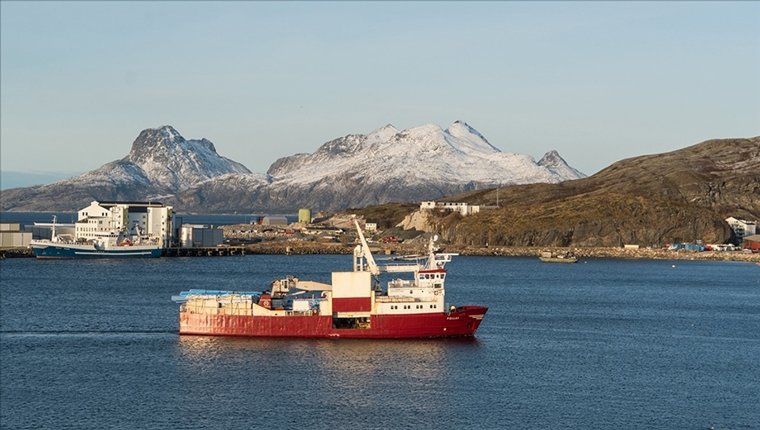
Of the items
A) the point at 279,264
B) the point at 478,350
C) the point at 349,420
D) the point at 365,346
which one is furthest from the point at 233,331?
the point at 279,264

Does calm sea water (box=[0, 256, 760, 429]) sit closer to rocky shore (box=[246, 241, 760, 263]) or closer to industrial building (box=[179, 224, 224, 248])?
rocky shore (box=[246, 241, 760, 263])

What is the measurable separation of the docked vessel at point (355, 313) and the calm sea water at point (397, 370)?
1.09 meters

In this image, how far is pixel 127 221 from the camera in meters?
166

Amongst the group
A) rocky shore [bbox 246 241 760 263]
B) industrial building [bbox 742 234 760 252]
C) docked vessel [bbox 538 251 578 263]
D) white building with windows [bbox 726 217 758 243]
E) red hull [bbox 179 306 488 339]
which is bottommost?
red hull [bbox 179 306 488 339]

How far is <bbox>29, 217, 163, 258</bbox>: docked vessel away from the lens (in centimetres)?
15225

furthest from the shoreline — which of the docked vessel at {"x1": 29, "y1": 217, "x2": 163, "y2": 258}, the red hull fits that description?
the red hull

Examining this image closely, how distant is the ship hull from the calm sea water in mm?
55642

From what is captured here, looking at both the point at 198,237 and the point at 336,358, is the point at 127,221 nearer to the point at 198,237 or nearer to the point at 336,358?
the point at 198,237

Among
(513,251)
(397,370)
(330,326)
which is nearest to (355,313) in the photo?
(330,326)

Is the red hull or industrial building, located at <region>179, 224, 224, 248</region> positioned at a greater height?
industrial building, located at <region>179, 224, 224, 248</region>

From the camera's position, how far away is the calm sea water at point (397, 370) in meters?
48.1

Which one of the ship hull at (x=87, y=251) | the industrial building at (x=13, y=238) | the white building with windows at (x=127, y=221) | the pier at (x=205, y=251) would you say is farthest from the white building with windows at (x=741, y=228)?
the industrial building at (x=13, y=238)

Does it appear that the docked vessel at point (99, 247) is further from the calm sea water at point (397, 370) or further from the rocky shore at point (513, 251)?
the calm sea water at point (397, 370)

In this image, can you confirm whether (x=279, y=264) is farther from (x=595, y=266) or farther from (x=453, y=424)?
(x=453, y=424)
